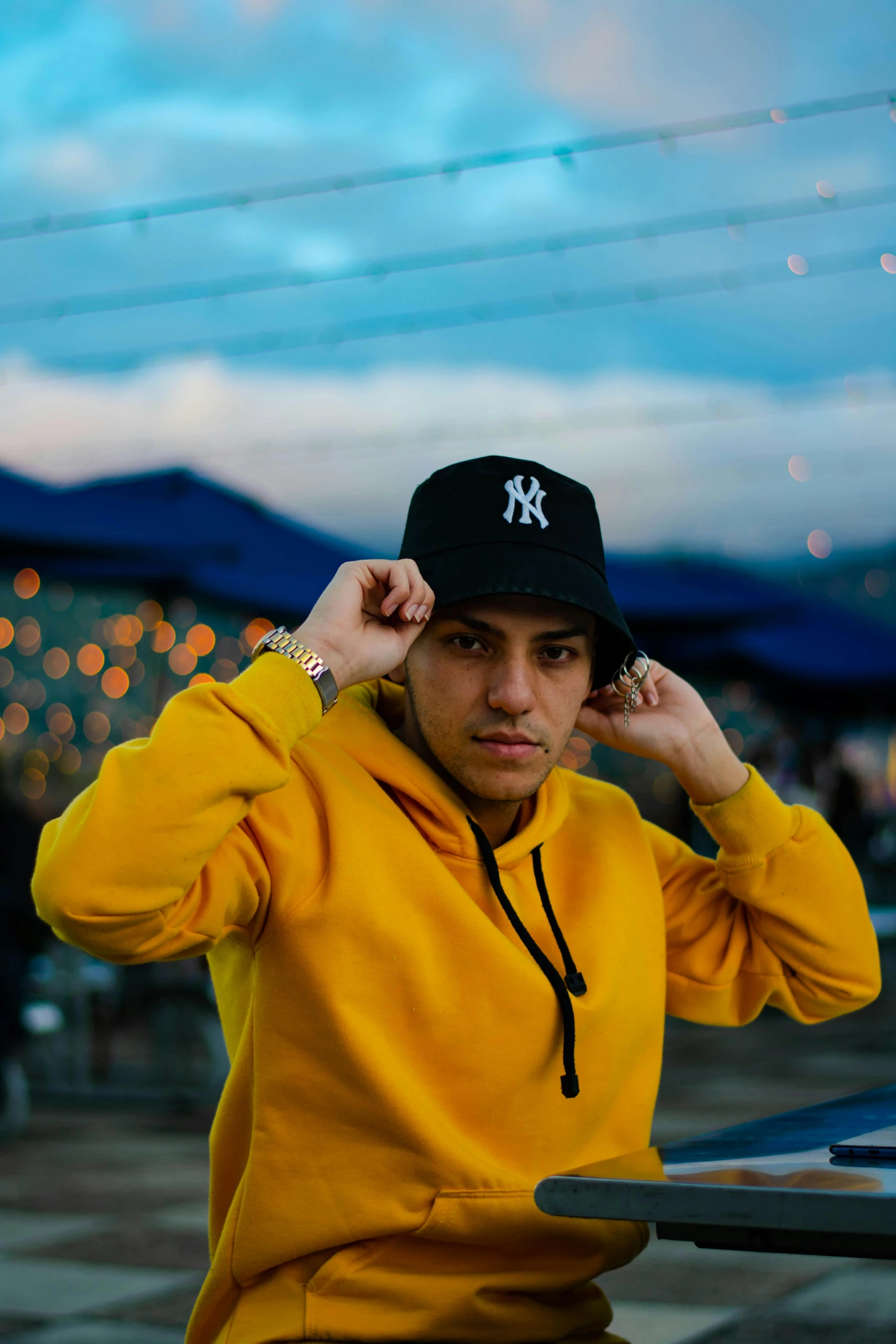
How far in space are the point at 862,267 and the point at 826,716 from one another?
7.67m

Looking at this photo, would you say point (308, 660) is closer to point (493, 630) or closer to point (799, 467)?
point (493, 630)

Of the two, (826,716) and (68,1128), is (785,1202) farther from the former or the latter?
(826,716)

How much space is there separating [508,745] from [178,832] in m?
0.43

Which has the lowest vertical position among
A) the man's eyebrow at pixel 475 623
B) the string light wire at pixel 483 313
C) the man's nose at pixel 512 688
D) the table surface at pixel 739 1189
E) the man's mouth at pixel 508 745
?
the table surface at pixel 739 1189

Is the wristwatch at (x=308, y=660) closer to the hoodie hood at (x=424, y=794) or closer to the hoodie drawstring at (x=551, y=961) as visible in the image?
the hoodie hood at (x=424, y=794)

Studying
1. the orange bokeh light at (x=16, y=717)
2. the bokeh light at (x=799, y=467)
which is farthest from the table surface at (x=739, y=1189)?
the orange bokeh light at (x=16, y=717)

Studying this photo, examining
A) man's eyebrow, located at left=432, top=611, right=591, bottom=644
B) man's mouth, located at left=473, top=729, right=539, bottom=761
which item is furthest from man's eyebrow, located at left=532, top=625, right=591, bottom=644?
man's mouth, located at left=473, top=729, right=539, bottom=761

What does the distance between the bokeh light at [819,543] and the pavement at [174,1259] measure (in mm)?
5625

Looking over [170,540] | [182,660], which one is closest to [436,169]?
[170,540]

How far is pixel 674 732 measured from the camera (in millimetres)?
1807

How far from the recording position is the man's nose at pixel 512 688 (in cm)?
Result: 157

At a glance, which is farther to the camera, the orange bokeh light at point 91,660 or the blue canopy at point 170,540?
the orange bokeh light at point 91,660

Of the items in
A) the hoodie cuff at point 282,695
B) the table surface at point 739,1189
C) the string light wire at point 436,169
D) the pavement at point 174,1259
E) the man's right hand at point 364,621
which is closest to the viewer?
the table surface at point 739,1189

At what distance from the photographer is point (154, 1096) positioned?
5.76 meters
